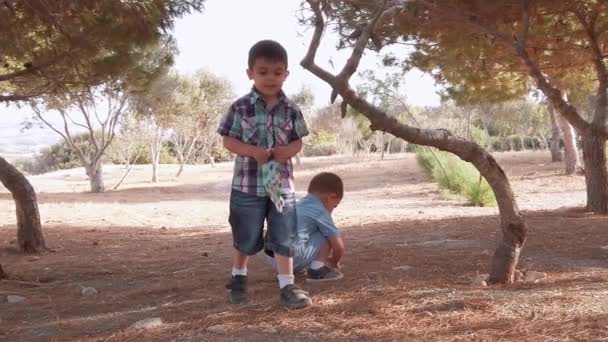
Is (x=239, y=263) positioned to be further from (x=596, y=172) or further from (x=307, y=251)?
(x=596, y=172)

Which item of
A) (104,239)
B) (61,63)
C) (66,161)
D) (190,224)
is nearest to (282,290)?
(61,63)

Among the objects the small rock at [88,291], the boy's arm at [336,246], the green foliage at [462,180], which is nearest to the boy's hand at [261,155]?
the boy's arm at [336,246]

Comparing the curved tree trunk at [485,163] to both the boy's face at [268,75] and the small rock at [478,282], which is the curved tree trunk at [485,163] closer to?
the small rock at [478,282]

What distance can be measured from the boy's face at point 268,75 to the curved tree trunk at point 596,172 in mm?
5449

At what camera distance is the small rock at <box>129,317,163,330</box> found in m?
2.61

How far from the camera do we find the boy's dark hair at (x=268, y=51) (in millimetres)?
2812

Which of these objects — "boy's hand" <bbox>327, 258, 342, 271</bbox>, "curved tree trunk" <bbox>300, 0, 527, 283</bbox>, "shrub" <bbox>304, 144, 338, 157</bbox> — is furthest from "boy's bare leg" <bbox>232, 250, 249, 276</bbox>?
"shrub" <bbox>304, 144, 338, 157</bbox>

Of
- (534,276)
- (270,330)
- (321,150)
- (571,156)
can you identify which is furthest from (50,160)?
(270,330)

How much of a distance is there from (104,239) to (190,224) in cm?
251

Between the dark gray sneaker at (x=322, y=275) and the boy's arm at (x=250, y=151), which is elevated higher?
the boy's arm at (x=250, y=151)

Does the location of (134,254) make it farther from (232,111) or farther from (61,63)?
(232,111)

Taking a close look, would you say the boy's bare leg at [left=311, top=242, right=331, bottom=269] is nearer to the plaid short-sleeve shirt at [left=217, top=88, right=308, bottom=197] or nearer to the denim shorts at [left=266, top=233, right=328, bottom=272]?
the denim shorts at [left=266, top=233, right=328, bottom=272]

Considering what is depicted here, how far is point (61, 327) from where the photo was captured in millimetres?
2762

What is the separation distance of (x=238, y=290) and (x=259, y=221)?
0.40 metres
